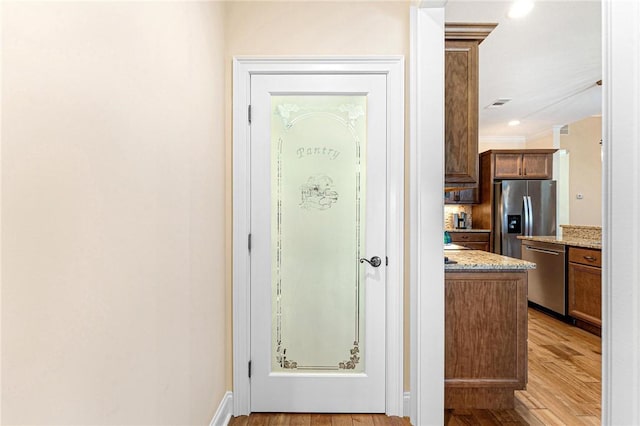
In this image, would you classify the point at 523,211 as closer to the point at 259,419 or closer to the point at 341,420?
the point at 341,420

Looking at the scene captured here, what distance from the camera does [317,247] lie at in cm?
216

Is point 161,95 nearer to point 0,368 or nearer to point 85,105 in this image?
point 85,105

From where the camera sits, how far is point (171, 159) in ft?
4.42

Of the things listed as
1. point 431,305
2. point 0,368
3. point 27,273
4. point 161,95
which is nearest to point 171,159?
point 161,95

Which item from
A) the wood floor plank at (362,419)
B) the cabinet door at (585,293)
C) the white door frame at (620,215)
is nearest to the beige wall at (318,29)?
the wood floor plank at (362,419)

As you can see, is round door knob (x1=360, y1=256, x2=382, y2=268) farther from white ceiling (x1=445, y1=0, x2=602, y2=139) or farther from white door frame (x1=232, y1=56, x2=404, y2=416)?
white ceiling (x1=445, y1=0, x2=602, y2=139)

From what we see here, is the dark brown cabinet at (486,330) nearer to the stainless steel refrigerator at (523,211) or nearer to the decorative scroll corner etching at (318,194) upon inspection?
the decorative scroll corner etching at (318,194)

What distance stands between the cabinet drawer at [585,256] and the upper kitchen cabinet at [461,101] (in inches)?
90.8

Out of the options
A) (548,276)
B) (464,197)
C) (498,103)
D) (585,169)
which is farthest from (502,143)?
(548,276)

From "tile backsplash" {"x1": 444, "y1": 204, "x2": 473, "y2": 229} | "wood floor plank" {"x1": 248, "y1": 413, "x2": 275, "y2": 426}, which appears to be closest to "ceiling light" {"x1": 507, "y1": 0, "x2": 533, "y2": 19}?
"wood floor plank" {"x1": 248, "y1": 413, "x2": 275, "y2": 426}

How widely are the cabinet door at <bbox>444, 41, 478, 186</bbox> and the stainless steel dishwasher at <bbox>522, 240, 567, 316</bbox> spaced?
2.64 metres

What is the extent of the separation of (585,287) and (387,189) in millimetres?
3068

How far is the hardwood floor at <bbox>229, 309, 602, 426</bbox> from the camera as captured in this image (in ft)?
6.80

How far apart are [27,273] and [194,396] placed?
1.12 metres
